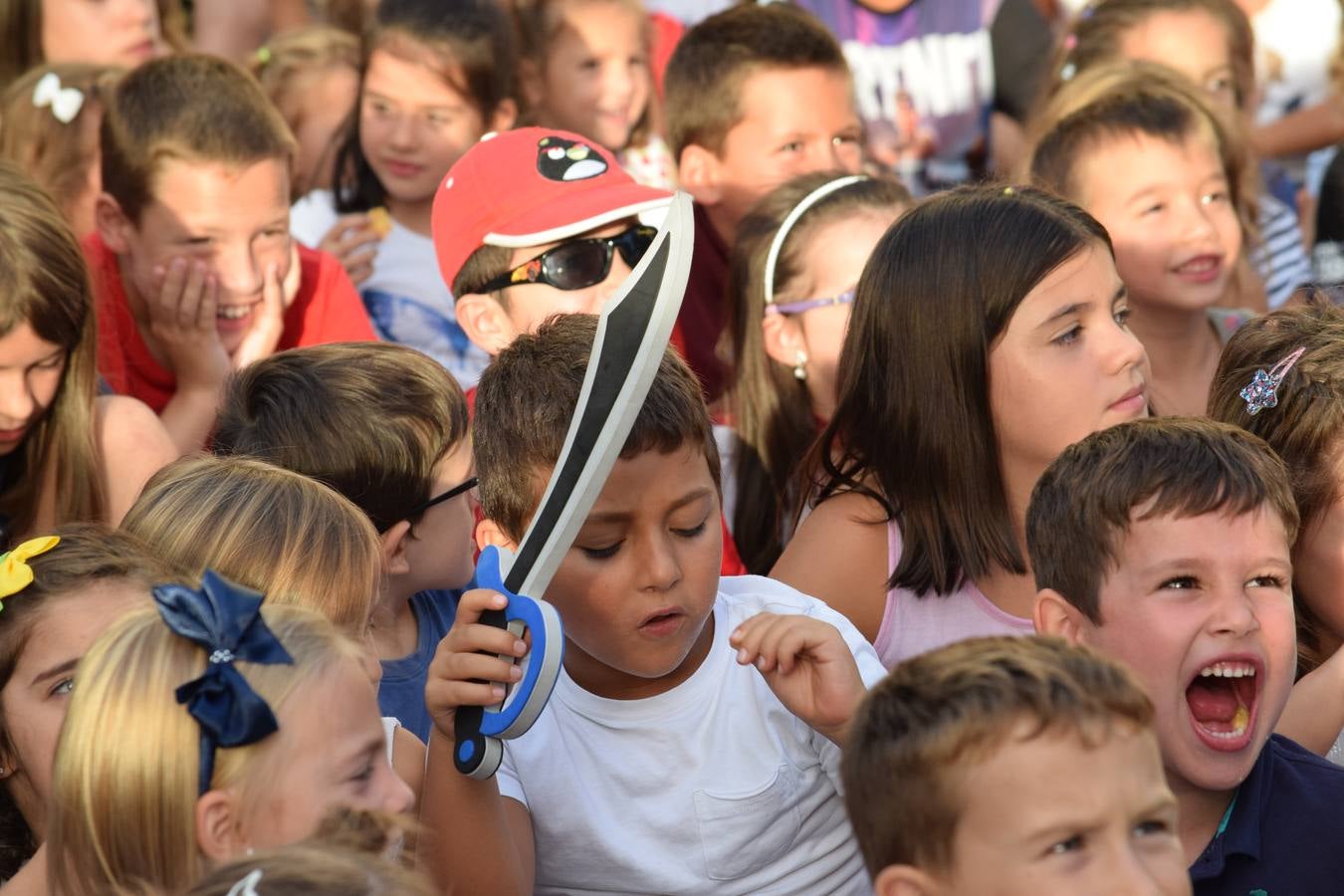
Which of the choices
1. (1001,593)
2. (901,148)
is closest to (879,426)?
(1001,593)

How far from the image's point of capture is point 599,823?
242 centimetres

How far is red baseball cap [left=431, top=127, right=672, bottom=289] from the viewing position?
3531mm

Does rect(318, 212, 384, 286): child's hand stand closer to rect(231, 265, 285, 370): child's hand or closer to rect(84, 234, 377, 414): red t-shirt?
rect(84, 234, 377, 414): red t-shirt

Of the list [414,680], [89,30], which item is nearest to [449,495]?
[414,680]

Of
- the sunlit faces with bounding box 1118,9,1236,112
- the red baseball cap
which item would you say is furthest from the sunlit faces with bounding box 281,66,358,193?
the sunlit faces with bounding box 1118,9,1236,112

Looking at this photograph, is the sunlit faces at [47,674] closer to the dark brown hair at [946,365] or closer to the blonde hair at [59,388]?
the blonde hair at [59,388]

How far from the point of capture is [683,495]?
237 centimetres

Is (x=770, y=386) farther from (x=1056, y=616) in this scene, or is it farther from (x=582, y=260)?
(x=1056, y=616)

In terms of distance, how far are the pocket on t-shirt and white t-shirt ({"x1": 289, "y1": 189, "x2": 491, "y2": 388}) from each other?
2.12 meters

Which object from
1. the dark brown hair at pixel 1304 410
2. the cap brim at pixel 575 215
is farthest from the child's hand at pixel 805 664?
the cap brim at pixel 575 215

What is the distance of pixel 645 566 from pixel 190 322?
1989 millimetres

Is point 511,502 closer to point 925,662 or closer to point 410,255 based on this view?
point 925,662

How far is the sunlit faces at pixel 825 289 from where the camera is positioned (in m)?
3.77

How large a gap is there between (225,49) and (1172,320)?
359cm
